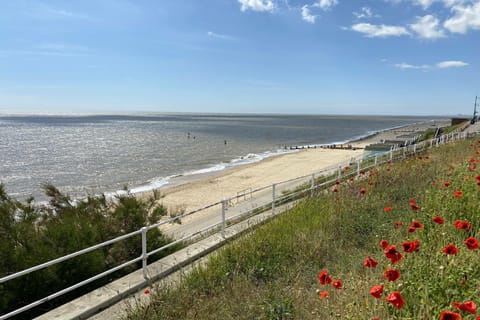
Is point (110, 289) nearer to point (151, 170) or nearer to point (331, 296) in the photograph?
point (331, 296)

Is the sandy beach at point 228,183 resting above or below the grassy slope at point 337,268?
below

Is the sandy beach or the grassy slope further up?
the grassy slope

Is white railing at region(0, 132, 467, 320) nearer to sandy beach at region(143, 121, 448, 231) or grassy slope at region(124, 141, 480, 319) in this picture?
grassy slope at region(124, 141, 480, 319)

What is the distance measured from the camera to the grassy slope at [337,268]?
8.22ft

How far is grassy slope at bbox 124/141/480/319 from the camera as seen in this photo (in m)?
2.51

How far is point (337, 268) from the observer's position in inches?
160

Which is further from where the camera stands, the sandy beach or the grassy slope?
the sandy beach

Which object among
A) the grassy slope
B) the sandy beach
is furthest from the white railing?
the sandy beach

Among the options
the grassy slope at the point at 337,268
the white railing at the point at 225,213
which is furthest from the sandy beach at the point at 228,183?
the grassy slope at the point at 337,268

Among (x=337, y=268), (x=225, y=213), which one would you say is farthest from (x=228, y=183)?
(x=337, y=268)

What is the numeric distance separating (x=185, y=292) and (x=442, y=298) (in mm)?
2474

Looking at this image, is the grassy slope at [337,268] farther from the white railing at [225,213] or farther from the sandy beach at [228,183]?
the sandy beach at [228,183]

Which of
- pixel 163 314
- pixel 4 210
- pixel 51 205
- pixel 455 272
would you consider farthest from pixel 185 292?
pixel 51 205

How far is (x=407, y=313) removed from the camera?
2.30 meters
